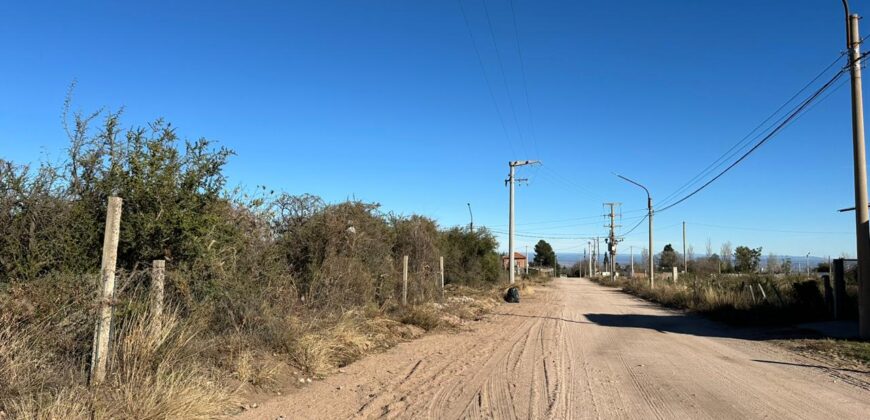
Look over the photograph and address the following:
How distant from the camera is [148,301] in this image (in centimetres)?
716

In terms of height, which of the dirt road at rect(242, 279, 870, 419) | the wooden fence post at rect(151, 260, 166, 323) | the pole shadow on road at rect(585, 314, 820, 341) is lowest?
the dirt road at rect(242, 279, 870, 419)

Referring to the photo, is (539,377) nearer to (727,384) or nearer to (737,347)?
(727,384)

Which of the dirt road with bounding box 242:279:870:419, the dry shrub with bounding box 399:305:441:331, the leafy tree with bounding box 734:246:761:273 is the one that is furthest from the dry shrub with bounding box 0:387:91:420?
the leafy tree with bounding box 734:246:761:273

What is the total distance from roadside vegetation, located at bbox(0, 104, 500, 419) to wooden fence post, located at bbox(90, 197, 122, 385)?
14 centimetres

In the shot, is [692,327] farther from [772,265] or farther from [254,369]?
[772,265]

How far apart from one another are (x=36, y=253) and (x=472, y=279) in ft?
90.3

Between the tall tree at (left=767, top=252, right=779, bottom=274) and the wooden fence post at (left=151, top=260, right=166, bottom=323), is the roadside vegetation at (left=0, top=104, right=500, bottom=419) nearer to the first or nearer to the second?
the wooden fence post at (left=151, top=260, right=166, bottom=323)

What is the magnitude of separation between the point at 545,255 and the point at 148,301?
439 ft

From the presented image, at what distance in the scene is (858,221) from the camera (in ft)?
44.3

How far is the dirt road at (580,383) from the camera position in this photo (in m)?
6.77

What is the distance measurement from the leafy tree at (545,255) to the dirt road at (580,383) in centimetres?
12490

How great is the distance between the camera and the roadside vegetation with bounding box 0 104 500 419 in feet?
18.7

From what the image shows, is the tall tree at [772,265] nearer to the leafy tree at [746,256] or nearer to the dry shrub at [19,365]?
the leafy tree at [746,256]

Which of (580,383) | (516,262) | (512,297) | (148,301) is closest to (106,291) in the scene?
(148,301)
